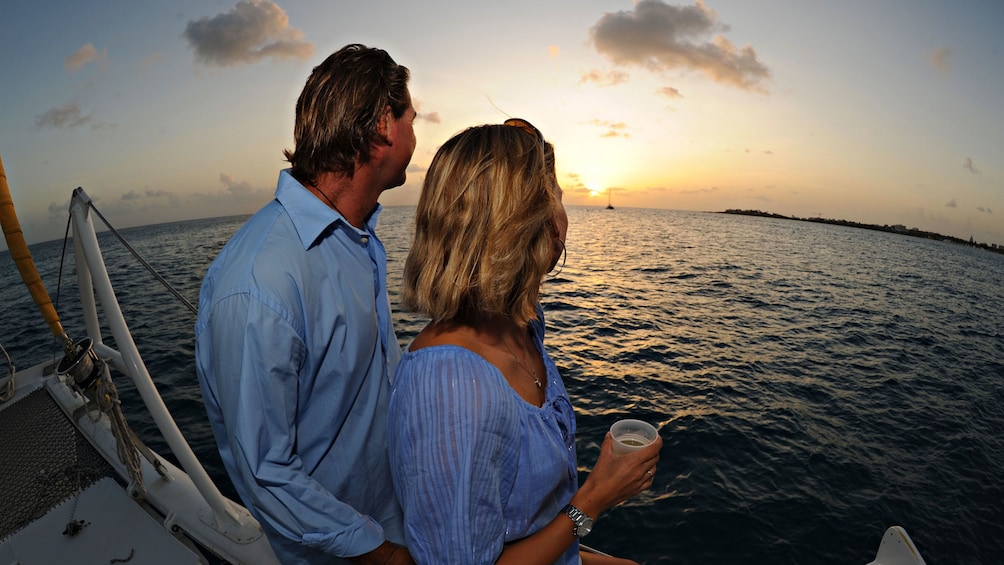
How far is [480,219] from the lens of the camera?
1353 millimetres

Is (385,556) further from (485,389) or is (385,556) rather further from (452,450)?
(485,389)

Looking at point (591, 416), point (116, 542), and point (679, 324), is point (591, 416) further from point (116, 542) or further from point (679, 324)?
point (679, 324)

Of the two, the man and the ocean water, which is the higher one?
the man

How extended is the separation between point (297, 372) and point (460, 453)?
2.12 ft

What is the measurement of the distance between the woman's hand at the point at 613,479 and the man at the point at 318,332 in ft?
2.23

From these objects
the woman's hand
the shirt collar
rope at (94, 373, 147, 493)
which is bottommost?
rope at (94, 373, 147, 493)

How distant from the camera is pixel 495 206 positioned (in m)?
1.35

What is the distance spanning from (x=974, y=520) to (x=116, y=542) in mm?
9458

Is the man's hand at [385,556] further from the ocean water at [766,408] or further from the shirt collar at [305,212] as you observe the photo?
the ocean water at [766,408]

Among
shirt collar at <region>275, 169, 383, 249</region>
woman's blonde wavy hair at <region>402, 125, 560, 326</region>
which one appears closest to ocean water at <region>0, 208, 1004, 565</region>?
shirt collar at <region>275, 169, 383, 249</region>

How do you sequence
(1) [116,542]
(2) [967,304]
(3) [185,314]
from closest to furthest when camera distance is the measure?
(1) [116,542], (3) [185,314], (2) [967,304]

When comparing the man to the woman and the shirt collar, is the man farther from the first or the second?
the woman

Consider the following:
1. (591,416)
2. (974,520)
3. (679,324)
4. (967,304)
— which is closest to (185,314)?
(591,416)

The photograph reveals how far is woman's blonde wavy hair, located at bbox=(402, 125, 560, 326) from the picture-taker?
1351 millimetres
